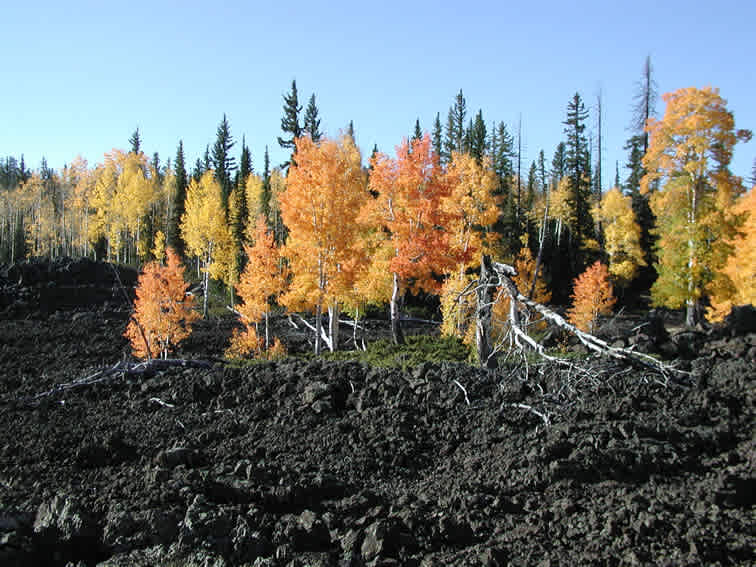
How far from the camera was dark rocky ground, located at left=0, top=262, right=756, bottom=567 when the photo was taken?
334 cm

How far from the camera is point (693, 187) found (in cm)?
2264

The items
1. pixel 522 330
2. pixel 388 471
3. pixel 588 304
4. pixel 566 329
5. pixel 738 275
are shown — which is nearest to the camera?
pixel 566 329

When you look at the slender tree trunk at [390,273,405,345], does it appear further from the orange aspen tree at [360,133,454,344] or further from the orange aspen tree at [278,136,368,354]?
the orange aspen tree at [278,136,368,354]

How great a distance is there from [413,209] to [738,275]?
1573cm

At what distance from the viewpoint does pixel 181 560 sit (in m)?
3.43

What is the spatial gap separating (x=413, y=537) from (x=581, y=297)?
1130 inches

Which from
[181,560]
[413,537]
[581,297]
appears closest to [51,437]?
[181,560]

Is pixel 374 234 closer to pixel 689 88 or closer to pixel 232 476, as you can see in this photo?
pixel 689 88

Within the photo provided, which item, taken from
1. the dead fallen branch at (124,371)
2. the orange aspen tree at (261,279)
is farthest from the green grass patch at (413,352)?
the dead fallen branch at (124,371)

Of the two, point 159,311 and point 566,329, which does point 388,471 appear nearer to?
point 566,329

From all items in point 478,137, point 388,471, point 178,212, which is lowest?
point 388,471

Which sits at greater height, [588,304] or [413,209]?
[413,209]

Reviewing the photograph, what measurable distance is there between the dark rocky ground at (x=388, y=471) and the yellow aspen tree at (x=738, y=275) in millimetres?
16129

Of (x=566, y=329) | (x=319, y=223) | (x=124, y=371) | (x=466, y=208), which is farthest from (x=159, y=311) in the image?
(x=566, y=329)
